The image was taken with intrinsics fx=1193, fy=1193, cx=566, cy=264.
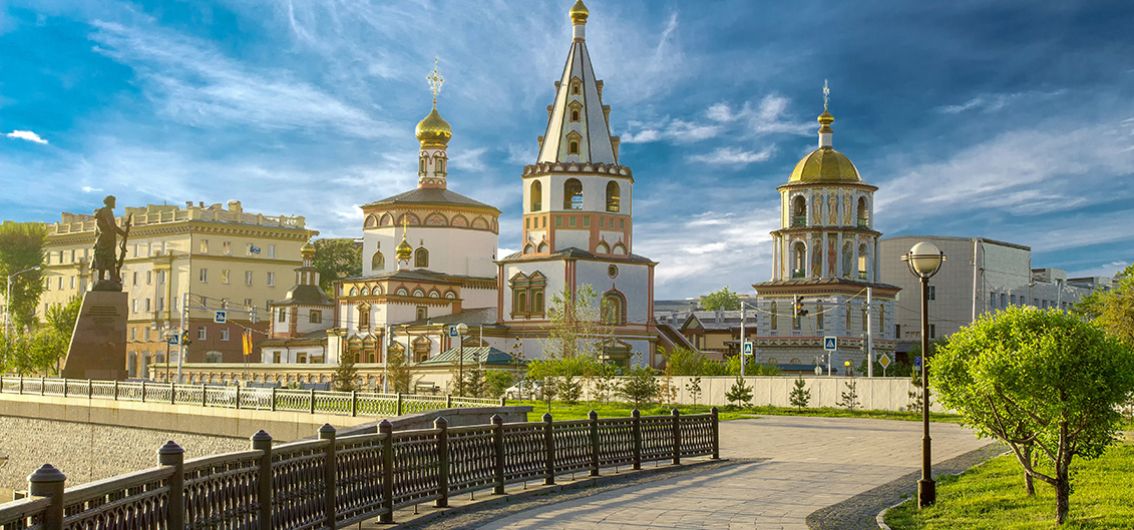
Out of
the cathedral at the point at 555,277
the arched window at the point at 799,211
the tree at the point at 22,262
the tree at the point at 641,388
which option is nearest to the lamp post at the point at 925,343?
the tree at the point at 641,388

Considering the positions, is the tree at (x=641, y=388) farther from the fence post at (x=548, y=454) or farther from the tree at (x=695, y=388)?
the fence post at (x=548, y=454)

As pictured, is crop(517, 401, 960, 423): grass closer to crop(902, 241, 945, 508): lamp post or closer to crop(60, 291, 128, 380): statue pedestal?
crop(60, 291, 128, 380): statue pedestal

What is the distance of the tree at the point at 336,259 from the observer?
339 feet

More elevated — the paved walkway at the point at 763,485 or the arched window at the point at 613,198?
the arched window at the point at 613,198

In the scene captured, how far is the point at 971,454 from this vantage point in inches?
866

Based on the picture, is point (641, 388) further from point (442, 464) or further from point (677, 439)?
point (442, 464)

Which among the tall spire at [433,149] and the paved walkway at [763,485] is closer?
the paved walkway at [763,485]

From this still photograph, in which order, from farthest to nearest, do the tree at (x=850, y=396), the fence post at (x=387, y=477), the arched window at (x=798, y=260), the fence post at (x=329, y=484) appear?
1. the arched window at (x=798, y=260)
2. the tree at (x=850, y=396)
3. the fence post at (x=387, y=477)
4. the fence post at (x=329, y=484)

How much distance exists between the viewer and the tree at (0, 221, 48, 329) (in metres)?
92.0

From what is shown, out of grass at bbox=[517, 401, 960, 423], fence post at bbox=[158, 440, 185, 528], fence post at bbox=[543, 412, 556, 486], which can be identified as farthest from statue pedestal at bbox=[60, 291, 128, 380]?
fence post at bbox=[158, 440, 185, 528]

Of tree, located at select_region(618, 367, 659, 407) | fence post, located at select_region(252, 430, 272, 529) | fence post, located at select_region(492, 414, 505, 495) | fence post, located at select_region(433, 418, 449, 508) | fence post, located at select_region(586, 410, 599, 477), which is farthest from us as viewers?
tree, located at select_region(618, 367, 659, 407)

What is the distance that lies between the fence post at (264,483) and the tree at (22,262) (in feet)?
293

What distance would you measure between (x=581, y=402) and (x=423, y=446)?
30592 millimetres

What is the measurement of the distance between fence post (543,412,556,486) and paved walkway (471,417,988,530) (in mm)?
984
